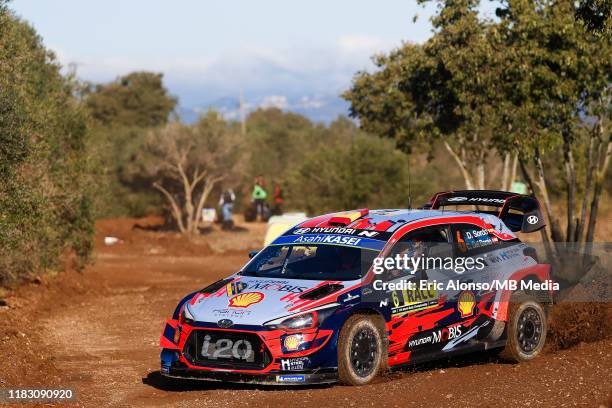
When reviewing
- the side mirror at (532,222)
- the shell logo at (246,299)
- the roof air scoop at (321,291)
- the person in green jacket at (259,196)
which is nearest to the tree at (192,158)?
the person in green jacket at (259,196)

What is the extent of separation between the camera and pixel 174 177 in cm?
3853

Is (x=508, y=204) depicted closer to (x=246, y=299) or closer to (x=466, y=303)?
(x=466, y=303)

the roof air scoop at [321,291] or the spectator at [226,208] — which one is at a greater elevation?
the spectator at [226,208]

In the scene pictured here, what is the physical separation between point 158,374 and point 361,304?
2.65 m

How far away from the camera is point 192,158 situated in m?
38.2

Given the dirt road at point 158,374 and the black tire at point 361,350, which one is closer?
the dirt road at point 158,374

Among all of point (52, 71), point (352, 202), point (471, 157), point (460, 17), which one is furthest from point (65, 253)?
point (352, 202)

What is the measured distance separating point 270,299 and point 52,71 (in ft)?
43.5

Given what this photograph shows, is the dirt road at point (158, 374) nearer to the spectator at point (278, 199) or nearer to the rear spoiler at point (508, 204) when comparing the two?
the rear spoiler at point (508, 204)

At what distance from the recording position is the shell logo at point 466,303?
1068cm

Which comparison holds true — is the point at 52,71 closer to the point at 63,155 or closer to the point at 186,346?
the point at 63,155

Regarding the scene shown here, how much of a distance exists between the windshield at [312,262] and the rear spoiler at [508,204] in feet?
8.33

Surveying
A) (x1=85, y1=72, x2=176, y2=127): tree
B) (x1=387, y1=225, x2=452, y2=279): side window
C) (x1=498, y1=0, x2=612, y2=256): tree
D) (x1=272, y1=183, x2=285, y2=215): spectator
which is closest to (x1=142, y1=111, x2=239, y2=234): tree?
(x1=272, y1=183, x2=285, y2=215): spectator

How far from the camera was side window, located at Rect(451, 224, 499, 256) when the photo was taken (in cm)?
1099
